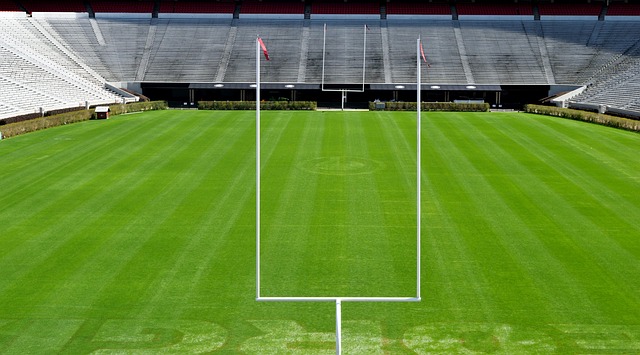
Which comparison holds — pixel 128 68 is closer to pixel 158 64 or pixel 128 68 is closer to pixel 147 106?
pixel 158 64

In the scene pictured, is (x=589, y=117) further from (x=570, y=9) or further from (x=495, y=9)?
(x=570, y=9)

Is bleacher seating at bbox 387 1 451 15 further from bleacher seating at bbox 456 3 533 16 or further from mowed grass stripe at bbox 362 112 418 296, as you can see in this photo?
mowed grass stripe at bbox 362 112 418 296

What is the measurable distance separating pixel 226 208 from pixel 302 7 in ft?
201

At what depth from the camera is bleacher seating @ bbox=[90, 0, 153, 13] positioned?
8562 cm

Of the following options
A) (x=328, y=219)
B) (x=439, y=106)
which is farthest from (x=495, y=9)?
(x=328, y=219)

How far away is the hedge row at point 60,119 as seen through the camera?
45519 mm

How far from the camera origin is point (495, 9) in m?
85.1

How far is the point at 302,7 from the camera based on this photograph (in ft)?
281

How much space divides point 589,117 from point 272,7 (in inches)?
1748

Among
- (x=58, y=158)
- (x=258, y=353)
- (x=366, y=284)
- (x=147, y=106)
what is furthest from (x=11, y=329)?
(x=147, y=106)

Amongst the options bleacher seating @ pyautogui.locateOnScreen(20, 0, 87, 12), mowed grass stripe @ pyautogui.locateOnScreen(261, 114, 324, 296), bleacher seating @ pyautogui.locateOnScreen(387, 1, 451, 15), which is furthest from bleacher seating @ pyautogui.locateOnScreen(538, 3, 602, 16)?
bleacher seating @ pyautogui.locateOnScreen(20, 0, 87, 12)

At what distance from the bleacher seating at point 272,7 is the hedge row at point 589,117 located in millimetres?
33594

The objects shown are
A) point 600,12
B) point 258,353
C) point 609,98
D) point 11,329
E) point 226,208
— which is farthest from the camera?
point 600,12

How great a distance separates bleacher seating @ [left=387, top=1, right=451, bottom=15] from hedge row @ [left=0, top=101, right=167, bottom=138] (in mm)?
34635
